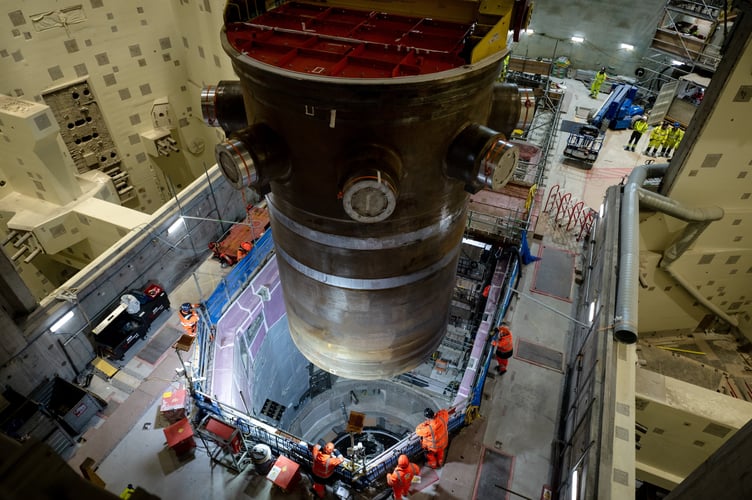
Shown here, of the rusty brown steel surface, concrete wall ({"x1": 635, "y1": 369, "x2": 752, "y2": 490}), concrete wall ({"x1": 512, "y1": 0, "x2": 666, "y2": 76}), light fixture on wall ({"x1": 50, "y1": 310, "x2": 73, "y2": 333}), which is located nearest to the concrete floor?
light fixture on wall ({"x1": 50, "y1": 310, "x2": 73, "y2": 333})

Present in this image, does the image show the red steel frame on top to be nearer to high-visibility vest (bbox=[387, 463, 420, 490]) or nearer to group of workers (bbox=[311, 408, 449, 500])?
group of workers (bbox=[311, 408, 449, 500])

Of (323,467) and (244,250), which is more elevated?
(244,250)

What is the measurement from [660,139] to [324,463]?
22.6 m

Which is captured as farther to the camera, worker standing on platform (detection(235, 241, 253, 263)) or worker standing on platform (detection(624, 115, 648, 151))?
worker standing on platform (detection(624, 115, 648, 151))

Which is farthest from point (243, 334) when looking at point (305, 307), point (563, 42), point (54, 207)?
point (563, 42)

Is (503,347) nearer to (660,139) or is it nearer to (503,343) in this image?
(503,343)

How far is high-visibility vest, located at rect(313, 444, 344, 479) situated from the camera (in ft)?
31.2

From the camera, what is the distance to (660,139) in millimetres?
22453

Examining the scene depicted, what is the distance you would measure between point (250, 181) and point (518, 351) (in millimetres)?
9862

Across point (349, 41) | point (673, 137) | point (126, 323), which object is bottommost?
point (126, 323)

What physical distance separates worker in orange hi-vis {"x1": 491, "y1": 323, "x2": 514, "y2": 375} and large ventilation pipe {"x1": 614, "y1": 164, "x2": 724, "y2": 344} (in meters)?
2.36

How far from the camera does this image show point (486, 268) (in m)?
15.5

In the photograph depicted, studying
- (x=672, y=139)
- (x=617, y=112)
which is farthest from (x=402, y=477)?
(x=617, y=112)

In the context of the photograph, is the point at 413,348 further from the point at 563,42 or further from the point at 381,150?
the point at 563,42
